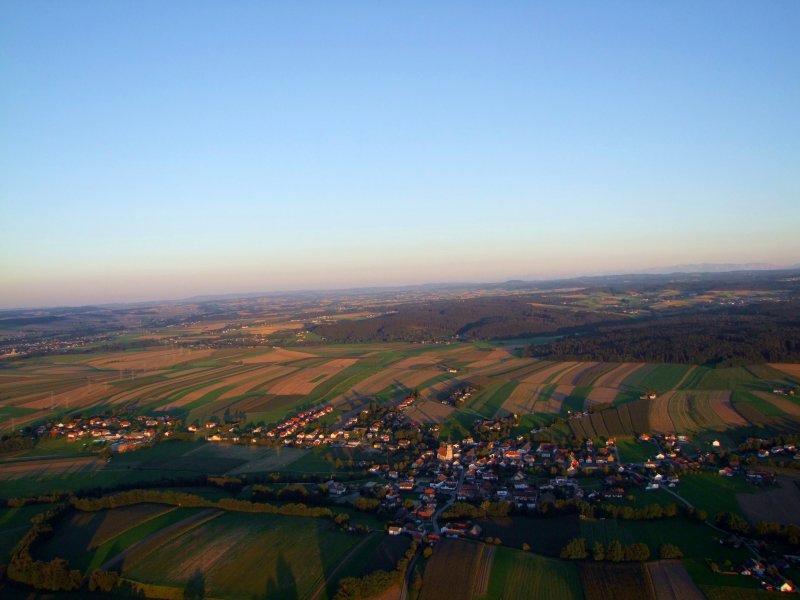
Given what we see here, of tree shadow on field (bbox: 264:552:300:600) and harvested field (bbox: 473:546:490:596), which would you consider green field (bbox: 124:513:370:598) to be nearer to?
tree shadow on field (bbox: 264:552:300:600)

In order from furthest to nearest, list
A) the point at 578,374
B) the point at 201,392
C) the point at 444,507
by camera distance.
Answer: the point at 201,392, the point at 578,374, the point at 444,507

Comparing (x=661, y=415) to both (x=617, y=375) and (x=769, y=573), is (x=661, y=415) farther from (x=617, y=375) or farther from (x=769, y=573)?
(x=769, y=573)

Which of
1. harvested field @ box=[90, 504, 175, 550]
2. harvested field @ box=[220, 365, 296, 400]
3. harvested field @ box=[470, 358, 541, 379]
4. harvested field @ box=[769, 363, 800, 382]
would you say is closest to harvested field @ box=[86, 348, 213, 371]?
harvested field @ box=[220, 365, 296, 400]

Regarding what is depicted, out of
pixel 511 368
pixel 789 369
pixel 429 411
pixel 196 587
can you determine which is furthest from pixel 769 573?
pixel 511 368

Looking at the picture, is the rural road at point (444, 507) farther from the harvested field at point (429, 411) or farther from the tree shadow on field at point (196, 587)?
the harvested field at point (429, 411)

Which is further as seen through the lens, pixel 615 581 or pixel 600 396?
pixel 600 396
